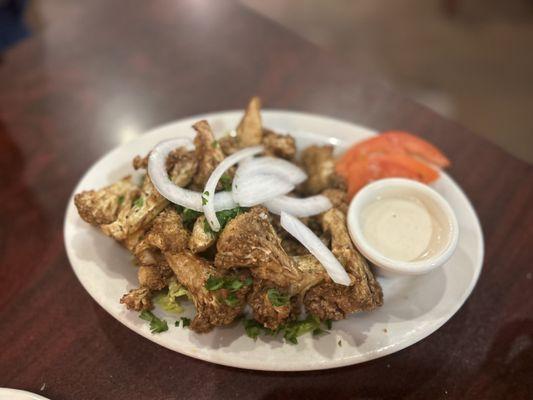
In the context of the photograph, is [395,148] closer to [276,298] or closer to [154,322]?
[276,298]

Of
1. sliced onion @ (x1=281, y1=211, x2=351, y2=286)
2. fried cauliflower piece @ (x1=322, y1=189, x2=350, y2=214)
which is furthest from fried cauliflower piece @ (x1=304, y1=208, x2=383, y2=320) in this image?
fried cauliflower piece @ (x1=322, y1=189, x2=350, y2=214)

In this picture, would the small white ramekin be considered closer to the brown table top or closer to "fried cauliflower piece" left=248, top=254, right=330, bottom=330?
"fried cauliflower piece" left=248, top=254, right=330, bottom=330

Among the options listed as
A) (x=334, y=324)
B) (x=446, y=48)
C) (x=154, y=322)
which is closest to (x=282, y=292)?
(x=334, y=324)

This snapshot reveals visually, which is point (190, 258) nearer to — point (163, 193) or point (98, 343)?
point (163, 193)

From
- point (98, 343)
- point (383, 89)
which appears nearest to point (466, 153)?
point (383, 89)

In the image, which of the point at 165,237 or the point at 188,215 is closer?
the point at 165,237

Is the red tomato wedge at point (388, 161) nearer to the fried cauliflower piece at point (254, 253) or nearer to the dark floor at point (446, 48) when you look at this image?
the fried cauliflower piece at point (254, 253)

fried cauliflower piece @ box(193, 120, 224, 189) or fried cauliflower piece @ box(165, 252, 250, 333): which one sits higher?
fried cauliflower piece @ box(193, 120, 224, 189)
